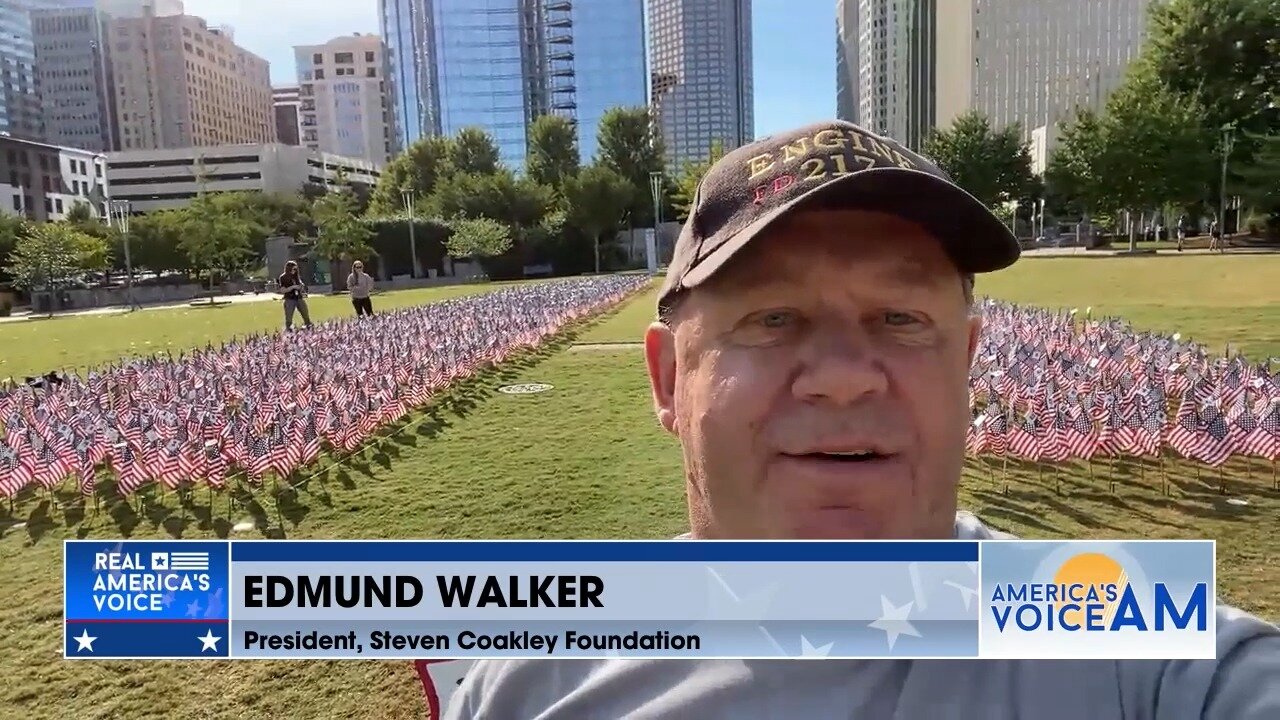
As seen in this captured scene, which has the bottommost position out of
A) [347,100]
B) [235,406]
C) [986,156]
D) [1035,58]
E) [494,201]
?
[235,406]

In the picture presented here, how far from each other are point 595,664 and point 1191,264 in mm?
27754

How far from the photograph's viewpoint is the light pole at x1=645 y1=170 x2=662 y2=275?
42.1m

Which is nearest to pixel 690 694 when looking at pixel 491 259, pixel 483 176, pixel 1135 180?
pixel 1135 180

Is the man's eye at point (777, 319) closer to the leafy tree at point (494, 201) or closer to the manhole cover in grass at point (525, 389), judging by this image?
the manhole cover in grass at point (525, 389)

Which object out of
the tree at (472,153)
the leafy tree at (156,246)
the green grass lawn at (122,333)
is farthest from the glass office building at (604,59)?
the green grass lawn at (122,333)

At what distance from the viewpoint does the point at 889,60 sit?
33.5 feet

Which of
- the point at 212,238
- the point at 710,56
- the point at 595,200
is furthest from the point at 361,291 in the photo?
the point at 595,200

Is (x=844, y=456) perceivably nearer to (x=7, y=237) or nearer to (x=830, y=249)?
(x=830, y=249)

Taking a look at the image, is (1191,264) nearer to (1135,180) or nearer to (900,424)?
(1135,180)

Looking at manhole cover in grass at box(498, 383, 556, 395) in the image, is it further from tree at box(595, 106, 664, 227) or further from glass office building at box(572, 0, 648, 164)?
glass office building at box(572, 0, 648, 164)

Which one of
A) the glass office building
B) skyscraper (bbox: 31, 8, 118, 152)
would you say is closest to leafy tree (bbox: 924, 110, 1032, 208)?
skyscraper (bbox: 31, 8, 118, 152)

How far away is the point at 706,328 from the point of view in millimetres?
1440

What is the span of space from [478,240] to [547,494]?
132 ft

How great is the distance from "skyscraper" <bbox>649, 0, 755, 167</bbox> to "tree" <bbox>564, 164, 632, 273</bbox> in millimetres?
10914
